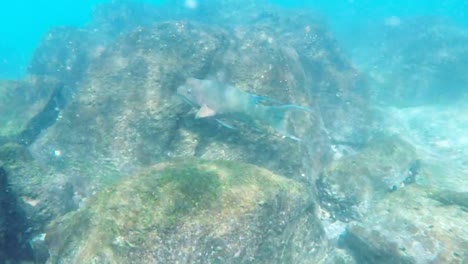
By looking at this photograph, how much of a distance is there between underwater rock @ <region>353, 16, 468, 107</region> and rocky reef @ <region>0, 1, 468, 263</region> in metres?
4.39

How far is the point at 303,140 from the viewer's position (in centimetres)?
789

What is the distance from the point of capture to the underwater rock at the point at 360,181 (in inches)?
294

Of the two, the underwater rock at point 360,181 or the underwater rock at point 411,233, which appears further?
the underwater rock at point 360,181

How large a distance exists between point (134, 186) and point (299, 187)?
8.93ft

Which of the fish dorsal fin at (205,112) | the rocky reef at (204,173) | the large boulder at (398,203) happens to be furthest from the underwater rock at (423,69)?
the fish dorsal fin at (205,112)

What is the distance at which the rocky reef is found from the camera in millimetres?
4168

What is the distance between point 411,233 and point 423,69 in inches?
570

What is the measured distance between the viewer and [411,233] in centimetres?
567

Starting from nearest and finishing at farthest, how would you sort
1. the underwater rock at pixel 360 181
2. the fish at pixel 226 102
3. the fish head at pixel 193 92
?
1. the fish at pixel 226 102
2. the fish head at pixel 193 92
3. the underwater rock at pixel 360 181

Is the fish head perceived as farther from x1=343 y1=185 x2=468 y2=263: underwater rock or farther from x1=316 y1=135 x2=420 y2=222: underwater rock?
x1=343 y1=185 x2=468 y2=263: underwater rock

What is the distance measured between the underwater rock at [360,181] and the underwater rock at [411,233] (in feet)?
2.53

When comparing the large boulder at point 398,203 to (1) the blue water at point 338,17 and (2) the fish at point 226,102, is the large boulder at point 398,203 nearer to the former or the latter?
(2) the fish at point 226,102

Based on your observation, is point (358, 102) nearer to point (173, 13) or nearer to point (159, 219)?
Answer: point (159, 219)

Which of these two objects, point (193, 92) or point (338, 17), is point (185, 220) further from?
point (338, 17)
